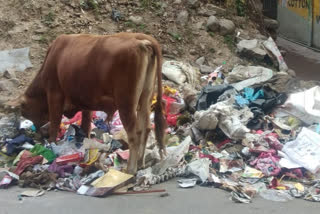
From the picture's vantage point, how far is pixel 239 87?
360 inches

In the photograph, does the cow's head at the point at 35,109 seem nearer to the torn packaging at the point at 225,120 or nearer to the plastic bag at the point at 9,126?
the plastic bag at the point at 9,126

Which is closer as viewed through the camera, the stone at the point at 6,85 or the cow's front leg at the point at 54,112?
the cow's front leg at the point at 54,112

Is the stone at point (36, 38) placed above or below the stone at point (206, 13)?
above

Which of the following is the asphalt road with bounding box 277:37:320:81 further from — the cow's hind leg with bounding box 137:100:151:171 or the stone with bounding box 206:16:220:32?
the cow's hind leg with bounding box 137:100:151:171

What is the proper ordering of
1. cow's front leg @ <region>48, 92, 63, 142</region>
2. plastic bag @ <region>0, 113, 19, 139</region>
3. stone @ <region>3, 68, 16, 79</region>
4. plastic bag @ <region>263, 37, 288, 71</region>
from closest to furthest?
cow's front leg @ <region>48, 92, 63, 142</region>, plastic bag @ <region>0, 113, 19, 139</region>, stone @ <region>3, 68, 16, 79</region>, plastic bag @ <region>263, 37, 288, 71</region>

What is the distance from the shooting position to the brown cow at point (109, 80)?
6.12 m

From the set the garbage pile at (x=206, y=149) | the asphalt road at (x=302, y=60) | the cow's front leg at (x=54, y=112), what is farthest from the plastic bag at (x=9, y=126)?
the asphalt road at (x=302, y=60)

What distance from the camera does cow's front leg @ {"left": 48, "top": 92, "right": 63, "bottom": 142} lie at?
23.9 ft

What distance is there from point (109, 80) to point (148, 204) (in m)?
1.55

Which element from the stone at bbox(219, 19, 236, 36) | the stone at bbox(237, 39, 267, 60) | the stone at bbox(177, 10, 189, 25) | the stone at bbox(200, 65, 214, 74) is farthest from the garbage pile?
the stone at bbox(177, 10, 189, 25)

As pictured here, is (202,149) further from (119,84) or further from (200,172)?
(119,84)

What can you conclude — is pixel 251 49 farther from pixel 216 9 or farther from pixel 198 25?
pixel 216 9

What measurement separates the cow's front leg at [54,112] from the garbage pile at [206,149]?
23cm

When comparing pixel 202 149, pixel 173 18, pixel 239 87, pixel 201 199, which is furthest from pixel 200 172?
pixel 173 18
